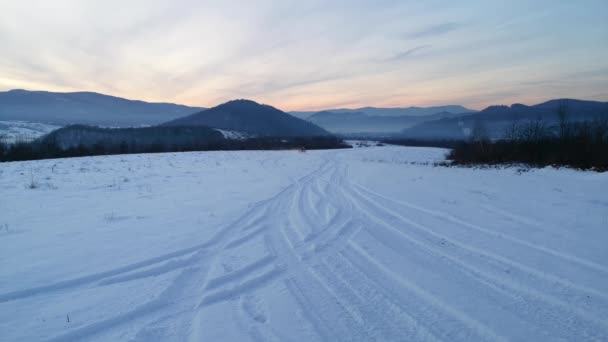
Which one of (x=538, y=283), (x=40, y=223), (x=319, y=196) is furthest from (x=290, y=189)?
(x=538, y=283)

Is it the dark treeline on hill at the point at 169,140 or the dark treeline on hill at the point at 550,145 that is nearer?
the dark treeline on hill at the point at 550,145

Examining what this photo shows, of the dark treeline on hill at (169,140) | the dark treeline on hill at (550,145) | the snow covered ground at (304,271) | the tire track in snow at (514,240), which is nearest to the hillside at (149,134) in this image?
the dark treeline on hill at (169,140)

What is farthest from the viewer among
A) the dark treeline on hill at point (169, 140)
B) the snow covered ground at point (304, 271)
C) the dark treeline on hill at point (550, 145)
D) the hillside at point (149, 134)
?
the hillside at point (149, 134)

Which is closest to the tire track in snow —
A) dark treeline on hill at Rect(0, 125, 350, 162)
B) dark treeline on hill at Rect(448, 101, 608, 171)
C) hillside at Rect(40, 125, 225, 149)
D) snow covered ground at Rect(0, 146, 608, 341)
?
snow covered ground at Rect(0, 146, 608, 341)

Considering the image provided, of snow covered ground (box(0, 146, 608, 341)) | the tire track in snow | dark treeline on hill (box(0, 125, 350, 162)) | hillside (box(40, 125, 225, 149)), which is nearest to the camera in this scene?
snow covered ground (box(0, 146, 608, 341))

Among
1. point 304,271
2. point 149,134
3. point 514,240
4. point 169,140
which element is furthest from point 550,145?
point 149,134

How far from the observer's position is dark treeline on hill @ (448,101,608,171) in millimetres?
15062

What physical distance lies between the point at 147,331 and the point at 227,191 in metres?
7.73

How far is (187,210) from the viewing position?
7.39m

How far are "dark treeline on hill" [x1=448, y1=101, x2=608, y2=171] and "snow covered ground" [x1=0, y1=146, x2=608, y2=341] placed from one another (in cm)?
976

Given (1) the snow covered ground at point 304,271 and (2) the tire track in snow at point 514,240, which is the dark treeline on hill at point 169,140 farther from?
(2) the tire track in snow at point 514,240

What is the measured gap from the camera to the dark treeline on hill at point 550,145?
15062 millimetres

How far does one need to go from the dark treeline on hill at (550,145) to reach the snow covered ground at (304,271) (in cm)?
976

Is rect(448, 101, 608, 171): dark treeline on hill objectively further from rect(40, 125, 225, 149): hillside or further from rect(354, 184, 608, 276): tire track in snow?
rect(40, 125, 225, 149): hillside
